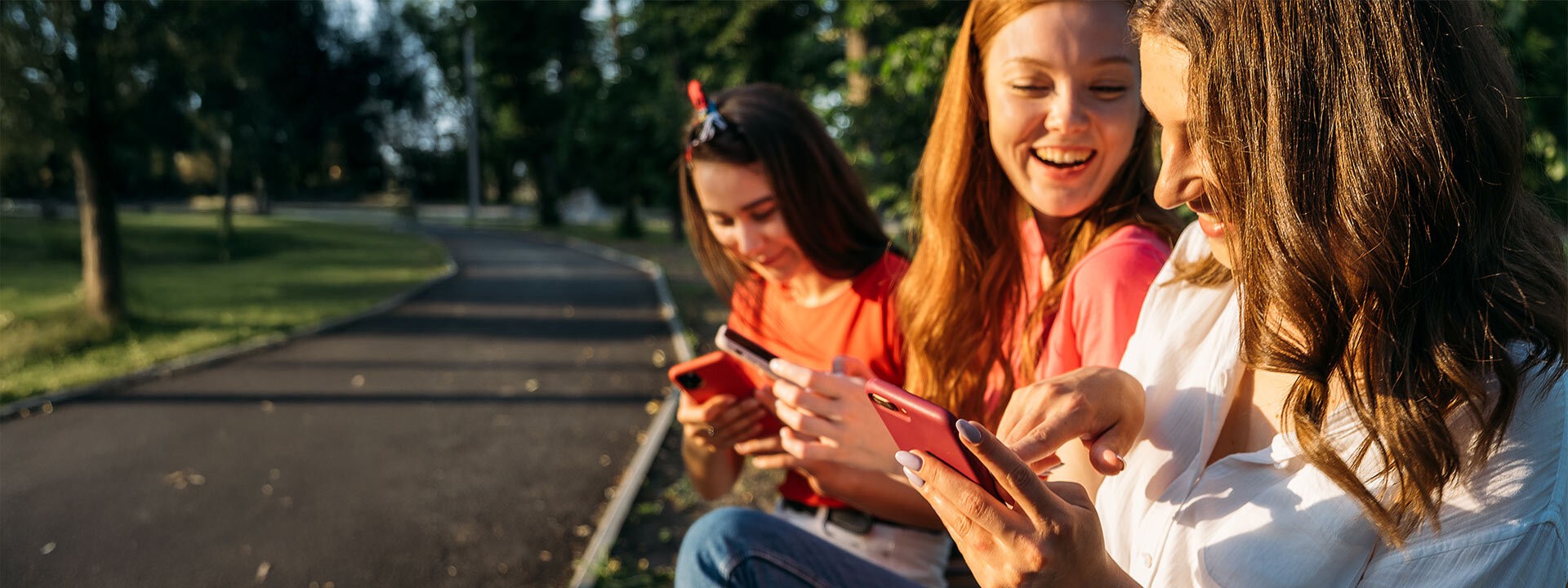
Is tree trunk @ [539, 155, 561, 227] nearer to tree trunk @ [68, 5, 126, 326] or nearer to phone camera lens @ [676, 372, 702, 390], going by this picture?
tree trunk @ [68, 5, 126, 326]

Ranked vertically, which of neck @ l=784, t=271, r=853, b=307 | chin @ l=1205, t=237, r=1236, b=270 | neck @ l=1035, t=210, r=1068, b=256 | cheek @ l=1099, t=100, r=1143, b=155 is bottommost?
neck @ l=784, t=271, r=853, b=307

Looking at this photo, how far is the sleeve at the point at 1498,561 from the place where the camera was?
1263 mm

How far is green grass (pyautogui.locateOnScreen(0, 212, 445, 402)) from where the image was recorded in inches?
370

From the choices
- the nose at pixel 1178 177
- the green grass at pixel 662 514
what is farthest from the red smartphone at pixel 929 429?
the green grass at pixel 662 514

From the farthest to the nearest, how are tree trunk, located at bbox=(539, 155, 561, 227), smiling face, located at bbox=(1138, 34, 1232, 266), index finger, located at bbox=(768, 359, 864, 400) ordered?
tree trunk, located at bbox=(539, 155, 561, 227), index finger, located at bbox=(768, 359, 864, 400), smiling face, located at bbox=(1138, 34, 1232, 266)

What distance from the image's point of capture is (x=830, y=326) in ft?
9.86

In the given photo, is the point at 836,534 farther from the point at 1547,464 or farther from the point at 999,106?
the point at 1547,464

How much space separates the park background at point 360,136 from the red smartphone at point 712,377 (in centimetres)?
171

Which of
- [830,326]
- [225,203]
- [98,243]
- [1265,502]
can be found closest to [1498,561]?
[1265,502]

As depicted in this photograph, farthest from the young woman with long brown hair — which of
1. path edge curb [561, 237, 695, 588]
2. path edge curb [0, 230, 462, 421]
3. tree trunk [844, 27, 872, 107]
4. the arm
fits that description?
path edge curb [0, 230, 462, 421]

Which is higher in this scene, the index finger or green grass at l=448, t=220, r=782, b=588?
the index finger

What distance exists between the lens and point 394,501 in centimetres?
580

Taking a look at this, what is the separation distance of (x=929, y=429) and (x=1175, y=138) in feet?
1.85

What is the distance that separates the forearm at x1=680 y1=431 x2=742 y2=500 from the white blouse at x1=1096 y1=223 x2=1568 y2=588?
1424 mm
